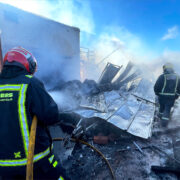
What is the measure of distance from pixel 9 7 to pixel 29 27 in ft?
3.16

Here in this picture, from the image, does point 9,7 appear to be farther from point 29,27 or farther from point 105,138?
point 105,138

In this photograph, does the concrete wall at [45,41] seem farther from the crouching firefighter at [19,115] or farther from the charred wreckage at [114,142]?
the crouching firefighter at [19,115]

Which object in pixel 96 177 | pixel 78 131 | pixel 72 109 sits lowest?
pixel 96 177

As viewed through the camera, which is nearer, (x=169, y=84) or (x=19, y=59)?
(x=19, y=59)

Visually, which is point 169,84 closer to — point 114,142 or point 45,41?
point 114,142

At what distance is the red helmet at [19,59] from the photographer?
4.51 feet

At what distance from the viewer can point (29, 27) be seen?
579cm

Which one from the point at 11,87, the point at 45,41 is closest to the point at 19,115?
the point at 11,87

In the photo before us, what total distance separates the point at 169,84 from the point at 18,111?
4.72m

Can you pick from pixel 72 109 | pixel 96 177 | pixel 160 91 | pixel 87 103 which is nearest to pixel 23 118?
pixel 96 177

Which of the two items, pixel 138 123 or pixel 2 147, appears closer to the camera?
pixel 2 147

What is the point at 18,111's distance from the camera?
4.08 feet

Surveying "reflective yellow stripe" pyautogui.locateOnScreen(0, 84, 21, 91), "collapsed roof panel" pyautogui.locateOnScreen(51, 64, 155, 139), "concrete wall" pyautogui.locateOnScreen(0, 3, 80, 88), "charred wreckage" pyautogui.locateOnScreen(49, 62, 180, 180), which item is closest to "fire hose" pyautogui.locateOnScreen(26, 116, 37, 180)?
"reflective yellow stripe" pyautogui.locateOnScreen(0, 84, 21, 91)

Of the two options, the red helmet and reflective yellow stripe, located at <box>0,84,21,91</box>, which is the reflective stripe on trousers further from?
the red helmet
